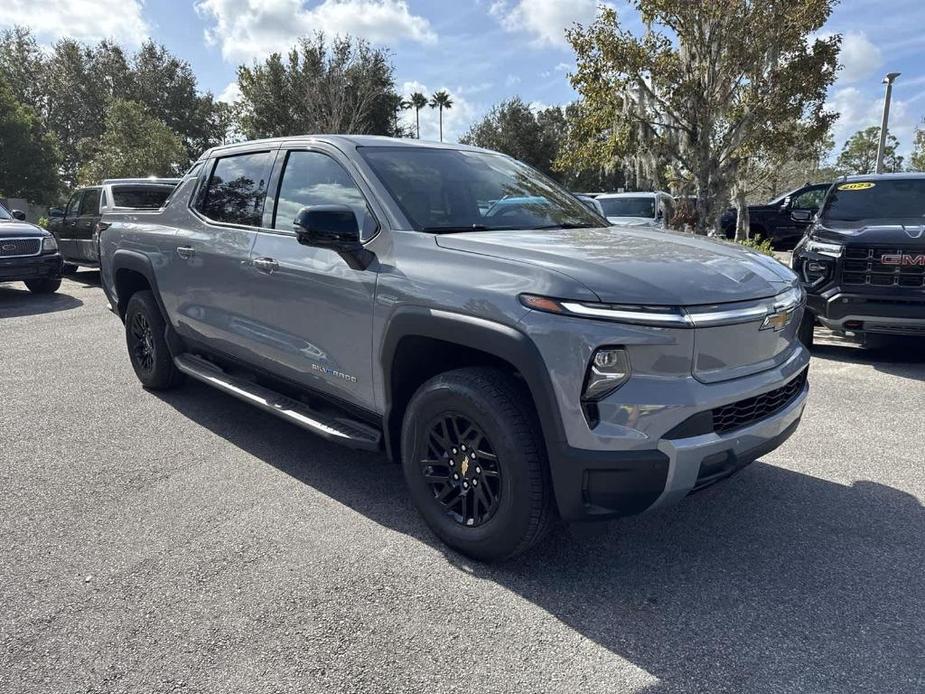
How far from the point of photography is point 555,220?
11.9 feet

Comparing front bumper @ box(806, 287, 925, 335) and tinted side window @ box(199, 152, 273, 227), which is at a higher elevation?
tinted side window @ box(199, 152, 273, 227)

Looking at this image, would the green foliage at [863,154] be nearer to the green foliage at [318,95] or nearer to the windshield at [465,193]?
the green foliage at [318,95]

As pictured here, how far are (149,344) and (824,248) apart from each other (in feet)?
19.6

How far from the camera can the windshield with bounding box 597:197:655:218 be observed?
1308 cm

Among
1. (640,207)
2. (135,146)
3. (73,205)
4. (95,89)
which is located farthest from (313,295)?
(95,89)

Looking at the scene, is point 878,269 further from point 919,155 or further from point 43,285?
point 919,155

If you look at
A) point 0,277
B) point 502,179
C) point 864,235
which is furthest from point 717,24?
point 0,277

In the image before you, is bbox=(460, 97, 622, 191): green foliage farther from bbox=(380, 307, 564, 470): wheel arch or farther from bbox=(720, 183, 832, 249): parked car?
bbox=(380, 307, 564, 470): wheel arch

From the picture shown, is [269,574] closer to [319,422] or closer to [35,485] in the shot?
[319,422]

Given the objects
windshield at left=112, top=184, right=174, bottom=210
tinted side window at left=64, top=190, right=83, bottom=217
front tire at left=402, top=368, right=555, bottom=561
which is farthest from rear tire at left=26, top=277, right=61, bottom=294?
front tire at left=402, top=368, right=555, bottom=561

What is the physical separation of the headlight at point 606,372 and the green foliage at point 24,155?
34.8 meters

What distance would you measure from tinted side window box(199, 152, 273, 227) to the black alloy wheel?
1.87 metres

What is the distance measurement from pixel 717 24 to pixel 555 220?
8.11 m

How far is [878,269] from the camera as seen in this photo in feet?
19.4
